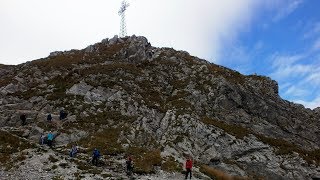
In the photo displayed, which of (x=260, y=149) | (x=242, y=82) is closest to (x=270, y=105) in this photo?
(x=242, y=82)

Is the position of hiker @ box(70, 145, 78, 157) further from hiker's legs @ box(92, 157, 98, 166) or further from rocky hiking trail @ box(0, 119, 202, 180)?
hiker's legs @ box(92, 157, 98, 166)

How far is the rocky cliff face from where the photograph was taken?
52625mm

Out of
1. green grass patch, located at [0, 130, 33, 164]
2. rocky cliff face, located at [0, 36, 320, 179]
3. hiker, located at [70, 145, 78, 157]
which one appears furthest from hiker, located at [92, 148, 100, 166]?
green grass patch, located at [0, 130, 33, 164]

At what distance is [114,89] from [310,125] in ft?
123

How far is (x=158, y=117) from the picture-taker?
65.2m

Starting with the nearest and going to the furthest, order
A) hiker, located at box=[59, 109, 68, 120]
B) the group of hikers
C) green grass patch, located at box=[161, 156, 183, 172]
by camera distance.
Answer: the group of hikers < green grass patch, located at box=[161, 156, 183, 172] < hiker, located at box=[59, 109, 68, 120]

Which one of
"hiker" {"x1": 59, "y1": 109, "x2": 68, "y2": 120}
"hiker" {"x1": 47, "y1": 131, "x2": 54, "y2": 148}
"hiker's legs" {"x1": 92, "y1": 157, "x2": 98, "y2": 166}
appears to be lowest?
"hiker's legs" {"x1": 92, "y1": 157, "x2": 98, "y2": 166}

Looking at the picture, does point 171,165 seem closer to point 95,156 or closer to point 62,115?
point 95,156

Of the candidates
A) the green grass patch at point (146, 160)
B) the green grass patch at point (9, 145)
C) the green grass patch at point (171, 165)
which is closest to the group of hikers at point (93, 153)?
the green grass patch at point (146, 160)

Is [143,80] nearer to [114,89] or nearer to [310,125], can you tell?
[114,89]

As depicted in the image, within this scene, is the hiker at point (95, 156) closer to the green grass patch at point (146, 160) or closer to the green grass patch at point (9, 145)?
the green grass patch at point (146, 160)

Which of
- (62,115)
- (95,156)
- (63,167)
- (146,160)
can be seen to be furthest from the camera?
(62,115)

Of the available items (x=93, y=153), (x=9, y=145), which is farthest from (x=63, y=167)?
(x=9, y=145)

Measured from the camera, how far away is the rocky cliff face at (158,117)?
52.6m
